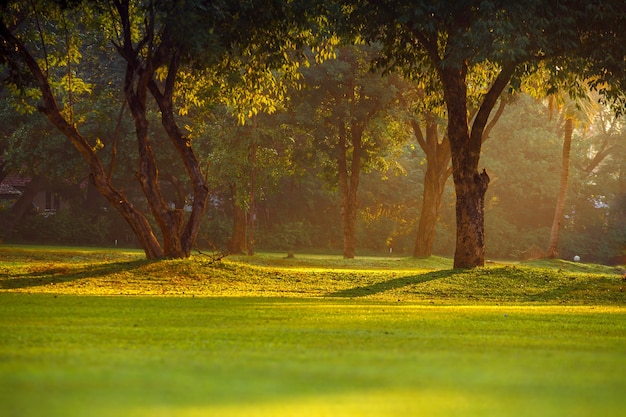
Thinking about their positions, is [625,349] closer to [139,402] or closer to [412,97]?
[139,402]

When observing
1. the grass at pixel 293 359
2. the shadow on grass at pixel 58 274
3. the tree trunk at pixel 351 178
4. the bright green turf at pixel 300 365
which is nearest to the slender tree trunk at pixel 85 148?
the shadow on grass at pixel 58 274

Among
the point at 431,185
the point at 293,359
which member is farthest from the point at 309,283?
the point at 431,185

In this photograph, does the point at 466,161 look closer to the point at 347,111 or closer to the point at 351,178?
the point at 347,111

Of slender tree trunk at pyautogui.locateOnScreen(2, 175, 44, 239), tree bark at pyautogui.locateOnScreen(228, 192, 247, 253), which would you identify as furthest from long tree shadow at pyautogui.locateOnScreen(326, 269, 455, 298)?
slender tree trunk at pyautogui.locateOnScreen(2, 175, 44, 239)

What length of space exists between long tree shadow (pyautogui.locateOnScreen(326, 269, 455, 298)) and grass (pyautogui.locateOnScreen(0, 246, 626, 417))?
16.7ft

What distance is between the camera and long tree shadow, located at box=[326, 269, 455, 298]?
27219mm

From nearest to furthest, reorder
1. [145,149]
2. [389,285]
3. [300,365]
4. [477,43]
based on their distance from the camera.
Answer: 1. [300,365]
2. [477,43]
3. [389,285]
4. [145,149]

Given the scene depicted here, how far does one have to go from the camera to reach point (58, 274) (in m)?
27.7

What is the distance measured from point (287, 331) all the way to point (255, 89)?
2091 cm

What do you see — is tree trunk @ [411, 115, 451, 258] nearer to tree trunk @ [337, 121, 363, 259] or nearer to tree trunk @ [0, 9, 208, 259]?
tree trunk @ [337, 121, 363, 259]

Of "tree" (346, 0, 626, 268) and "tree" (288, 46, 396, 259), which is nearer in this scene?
"tree" (346, 0, 626, 268)

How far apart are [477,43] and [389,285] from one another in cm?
690

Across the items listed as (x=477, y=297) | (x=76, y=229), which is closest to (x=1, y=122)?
(x=76, y=229)

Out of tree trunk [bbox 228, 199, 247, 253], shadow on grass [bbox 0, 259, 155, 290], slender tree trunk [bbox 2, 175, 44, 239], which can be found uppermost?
slender tree trunk [bbox 2, 175, 44, 239]
